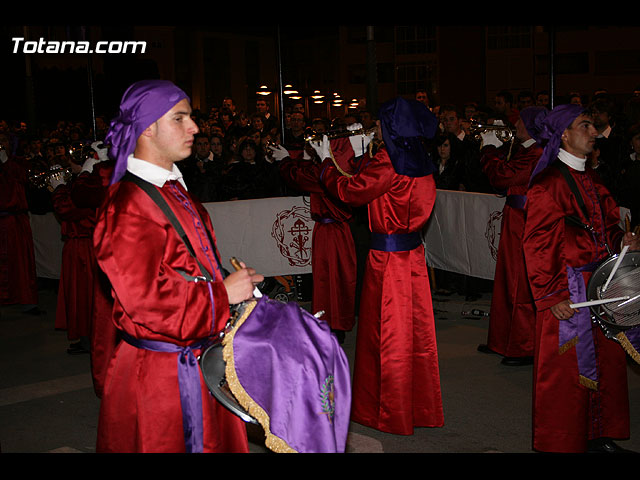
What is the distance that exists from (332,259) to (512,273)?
1708mm

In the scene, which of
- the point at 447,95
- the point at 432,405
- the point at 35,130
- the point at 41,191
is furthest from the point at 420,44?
the point at 432,405

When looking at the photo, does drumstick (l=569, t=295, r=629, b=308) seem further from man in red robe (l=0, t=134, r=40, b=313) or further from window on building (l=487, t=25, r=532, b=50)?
window on building (l=487, t=25, r=532, b=50)

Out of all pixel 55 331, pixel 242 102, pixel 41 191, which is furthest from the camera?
pixel 242 102

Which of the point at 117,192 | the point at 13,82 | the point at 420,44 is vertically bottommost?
the point at 117,192

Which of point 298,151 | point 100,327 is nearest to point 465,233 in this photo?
point 298,151

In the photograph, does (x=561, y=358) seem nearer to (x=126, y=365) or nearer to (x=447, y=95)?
(x=126, y=365)

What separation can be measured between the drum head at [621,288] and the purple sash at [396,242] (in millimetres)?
1234

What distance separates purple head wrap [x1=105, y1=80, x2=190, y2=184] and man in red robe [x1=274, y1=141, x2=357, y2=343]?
4057 millimetres

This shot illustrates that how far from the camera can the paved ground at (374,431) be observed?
4645 mm

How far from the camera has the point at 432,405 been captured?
15.8 feet

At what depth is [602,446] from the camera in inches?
167

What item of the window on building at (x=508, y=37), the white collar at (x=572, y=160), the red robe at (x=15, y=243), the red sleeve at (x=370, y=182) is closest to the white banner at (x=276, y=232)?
the red robe at (x=15, y=243)

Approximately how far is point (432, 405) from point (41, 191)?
660 centimetres

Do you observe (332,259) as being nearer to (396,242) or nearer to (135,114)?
(396,242)
